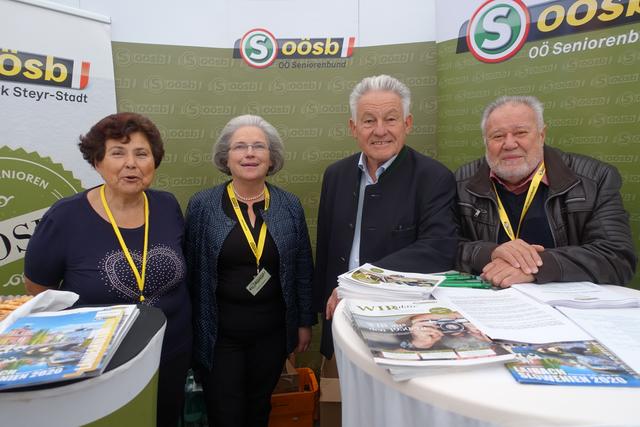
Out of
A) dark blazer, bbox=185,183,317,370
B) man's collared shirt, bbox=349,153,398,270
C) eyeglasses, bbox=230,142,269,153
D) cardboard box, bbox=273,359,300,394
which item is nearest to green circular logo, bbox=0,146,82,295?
dark blazer, bbox=185,183,317,370

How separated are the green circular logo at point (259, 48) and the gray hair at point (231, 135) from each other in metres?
0.91

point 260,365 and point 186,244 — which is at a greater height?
point 186,244

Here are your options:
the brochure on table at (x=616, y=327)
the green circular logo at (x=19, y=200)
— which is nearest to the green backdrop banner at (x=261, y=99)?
the green circular logo at (x=19, y=200)

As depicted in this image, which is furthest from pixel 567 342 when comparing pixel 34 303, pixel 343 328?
pixel 34 303

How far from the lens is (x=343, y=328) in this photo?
3.70 feet

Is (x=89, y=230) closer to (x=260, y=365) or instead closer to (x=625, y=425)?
(x=260, y=365)

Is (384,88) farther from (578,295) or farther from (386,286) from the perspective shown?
(578,295)

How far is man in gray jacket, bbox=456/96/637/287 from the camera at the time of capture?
5.01 feet

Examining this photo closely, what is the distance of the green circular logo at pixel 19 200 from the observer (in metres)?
2.42

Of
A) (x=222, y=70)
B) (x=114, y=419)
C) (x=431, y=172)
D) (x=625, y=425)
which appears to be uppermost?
(x=222, y=70)

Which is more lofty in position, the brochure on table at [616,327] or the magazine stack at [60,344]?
the brochure on table at [616,327]

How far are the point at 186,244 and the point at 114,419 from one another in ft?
4.04

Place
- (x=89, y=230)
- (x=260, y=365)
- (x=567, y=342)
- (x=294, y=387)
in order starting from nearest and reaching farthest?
(x=567, y=342) < (x=89, y=230) < (x=260, y=365) < (x=294, y=387)

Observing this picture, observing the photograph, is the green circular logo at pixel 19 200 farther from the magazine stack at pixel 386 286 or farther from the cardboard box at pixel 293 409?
the magazine stack at pixel 386 286
